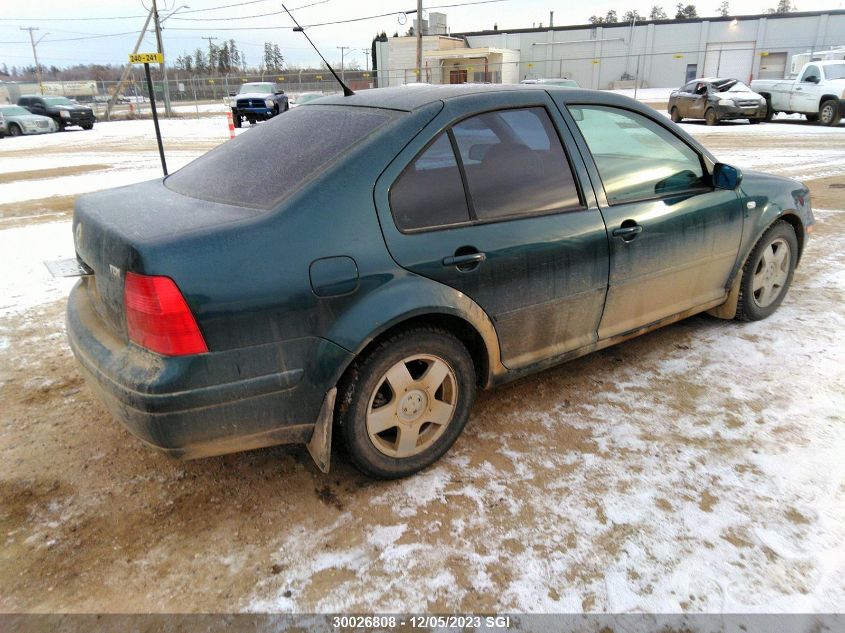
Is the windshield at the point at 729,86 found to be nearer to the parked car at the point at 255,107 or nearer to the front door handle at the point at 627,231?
the parked car at the point at 255,107

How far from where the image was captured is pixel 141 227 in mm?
2389

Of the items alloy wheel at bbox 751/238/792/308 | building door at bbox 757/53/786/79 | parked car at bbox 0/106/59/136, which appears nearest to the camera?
alloy wheel at bbox 751/238/792/308

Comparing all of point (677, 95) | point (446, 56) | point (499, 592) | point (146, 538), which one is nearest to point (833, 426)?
point (499, 592)

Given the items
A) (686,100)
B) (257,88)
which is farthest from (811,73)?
(257,88)

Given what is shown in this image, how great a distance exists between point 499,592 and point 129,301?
1710 mm

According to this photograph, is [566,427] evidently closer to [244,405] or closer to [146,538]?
[244,405]

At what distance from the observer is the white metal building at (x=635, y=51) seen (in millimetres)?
44781

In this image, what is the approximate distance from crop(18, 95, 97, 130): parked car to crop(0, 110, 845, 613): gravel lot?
27.1 meters

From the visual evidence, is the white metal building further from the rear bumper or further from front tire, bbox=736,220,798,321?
the rear bumper

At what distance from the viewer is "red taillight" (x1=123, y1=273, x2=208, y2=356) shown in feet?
7.08

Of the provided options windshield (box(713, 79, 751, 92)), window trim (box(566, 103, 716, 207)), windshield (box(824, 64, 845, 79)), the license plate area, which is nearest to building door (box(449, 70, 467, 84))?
windshield (box(713, 79, 751, 92))

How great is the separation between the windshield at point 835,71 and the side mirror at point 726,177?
19342mm

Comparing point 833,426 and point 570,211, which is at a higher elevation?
point 570,211

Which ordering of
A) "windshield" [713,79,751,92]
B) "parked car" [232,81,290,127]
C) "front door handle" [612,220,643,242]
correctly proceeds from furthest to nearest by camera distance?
"parked car" [232,81,290,127]
"windshield" [713,79,751,92]
"front door handle" [612,220,643,242]
